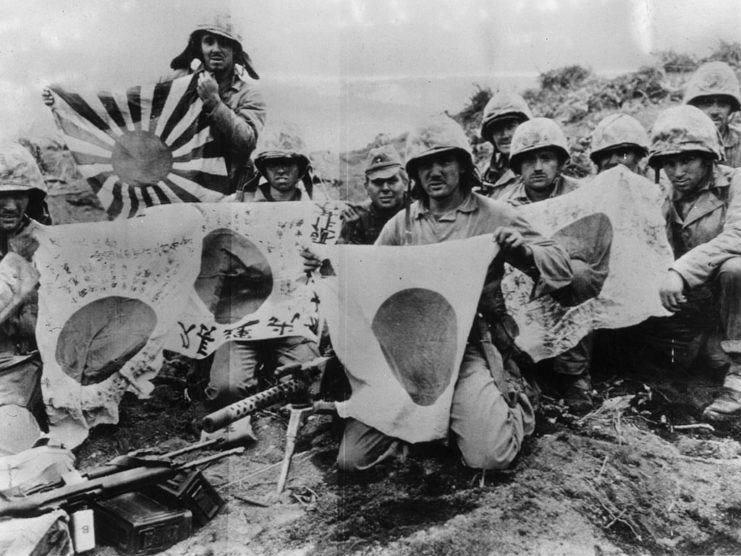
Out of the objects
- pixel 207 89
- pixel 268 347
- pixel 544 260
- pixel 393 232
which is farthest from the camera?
pixel 207 89

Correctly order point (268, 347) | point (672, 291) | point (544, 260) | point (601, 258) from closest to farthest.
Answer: point (544, 260) → point (672, 291) → point (601, 258) → point (268, 347)

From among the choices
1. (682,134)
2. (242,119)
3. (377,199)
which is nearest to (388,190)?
(377,199)

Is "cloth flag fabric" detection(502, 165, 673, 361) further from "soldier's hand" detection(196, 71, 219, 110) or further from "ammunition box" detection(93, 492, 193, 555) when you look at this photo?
"ammunition box" detection(93, 492, 193, 555)

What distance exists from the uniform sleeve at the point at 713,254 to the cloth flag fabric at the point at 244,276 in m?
2.87

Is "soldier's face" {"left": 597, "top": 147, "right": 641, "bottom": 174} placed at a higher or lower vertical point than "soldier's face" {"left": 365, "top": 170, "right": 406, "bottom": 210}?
higher

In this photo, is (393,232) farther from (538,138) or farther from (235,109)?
(235,109)

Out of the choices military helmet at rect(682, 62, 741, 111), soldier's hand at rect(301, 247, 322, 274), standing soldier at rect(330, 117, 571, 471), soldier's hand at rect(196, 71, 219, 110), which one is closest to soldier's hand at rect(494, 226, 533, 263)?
standing soldier at rect(330, 117, 571, 471)

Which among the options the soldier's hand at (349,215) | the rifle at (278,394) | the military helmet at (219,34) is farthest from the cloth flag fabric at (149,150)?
the rifle at (278,394)

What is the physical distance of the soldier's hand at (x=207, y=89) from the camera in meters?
5.92

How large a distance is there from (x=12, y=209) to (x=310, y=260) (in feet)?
7.80

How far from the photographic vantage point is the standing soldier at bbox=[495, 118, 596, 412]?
551cm

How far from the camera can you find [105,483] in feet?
16.5

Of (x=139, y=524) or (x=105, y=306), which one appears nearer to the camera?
(x=139, y=524)

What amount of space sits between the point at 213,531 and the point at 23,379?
1956mm
